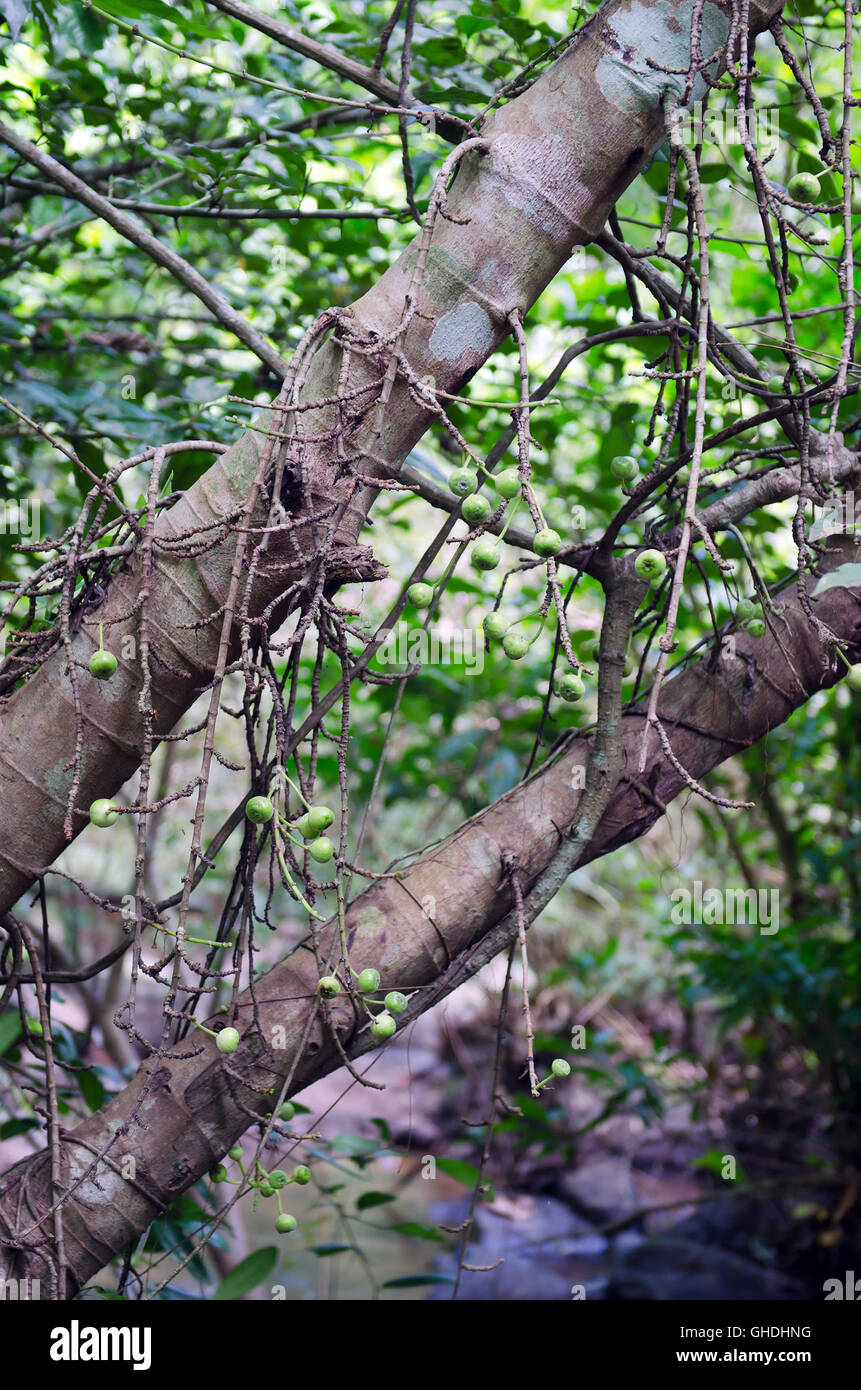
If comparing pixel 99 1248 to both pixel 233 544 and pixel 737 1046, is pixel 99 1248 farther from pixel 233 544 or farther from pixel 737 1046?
pixel 737 1046

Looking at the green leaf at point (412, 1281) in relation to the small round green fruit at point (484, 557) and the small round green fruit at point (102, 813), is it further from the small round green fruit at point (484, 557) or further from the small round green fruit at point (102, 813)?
the small round green fruit at point (484, 557)

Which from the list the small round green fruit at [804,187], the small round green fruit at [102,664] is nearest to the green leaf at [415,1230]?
the small round green fruit at [102,664]

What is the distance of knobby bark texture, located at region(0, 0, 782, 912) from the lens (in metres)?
0.93

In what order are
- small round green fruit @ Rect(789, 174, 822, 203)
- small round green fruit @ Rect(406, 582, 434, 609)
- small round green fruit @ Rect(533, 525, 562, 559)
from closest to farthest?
1. small round green fruit @ Rect(533, 525, 562, 559)
2. small round green fruit @ Rect(406, 582, 434, 609)
3. small round green fruit @ Rect(789, 174, 822, 203)

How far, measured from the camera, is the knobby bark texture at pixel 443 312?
0.93 metres

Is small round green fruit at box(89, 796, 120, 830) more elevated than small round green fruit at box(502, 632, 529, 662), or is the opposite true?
small round green fruit at box(502, 632, 529, 662)

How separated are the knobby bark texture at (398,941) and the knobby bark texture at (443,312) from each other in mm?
313

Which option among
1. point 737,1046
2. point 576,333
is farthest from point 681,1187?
point 576,333

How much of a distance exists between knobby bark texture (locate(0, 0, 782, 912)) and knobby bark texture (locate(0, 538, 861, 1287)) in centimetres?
31

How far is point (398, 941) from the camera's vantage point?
1.12 metres

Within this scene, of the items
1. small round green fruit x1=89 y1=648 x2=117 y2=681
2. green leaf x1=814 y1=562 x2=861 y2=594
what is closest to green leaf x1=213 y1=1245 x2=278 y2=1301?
small round green fruit x1=89 y1=648 x2=117 y2=681

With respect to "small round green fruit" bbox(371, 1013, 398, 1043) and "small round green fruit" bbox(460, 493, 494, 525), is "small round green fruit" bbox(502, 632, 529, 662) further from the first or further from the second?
"small round green fruit" bbox(371, 1013, 398, 1043)

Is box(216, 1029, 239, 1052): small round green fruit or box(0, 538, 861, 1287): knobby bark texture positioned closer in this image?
box(216, 1029, 239, 1052): small round green fruit
